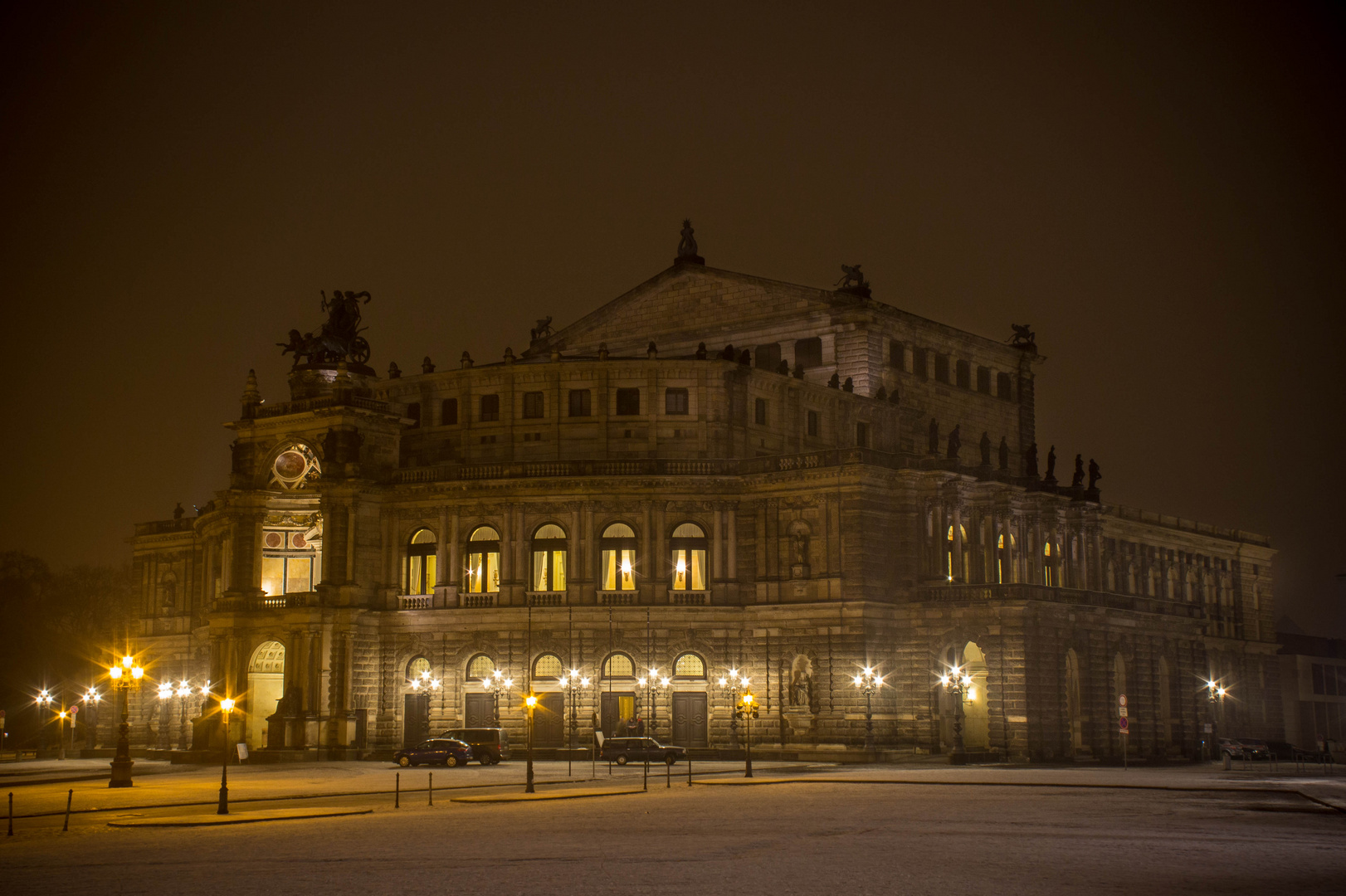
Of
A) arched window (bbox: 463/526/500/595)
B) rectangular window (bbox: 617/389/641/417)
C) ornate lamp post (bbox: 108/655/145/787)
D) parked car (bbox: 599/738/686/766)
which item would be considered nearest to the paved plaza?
ornate lamp post (bbox: 108/655/145/787)

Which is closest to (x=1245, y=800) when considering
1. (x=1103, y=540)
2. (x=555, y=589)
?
(x=555, y=589)

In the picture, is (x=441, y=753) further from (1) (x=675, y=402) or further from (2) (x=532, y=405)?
(1) (x=675, y=402)

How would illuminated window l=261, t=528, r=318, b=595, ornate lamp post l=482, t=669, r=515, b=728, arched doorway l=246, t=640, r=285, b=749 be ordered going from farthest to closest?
illuminated window l=261, t=528, r=318, b=595 → arched doorway l=246, t=640, r=285, b=749 → ornate lamp post l=482, t=669, r=515, b=728

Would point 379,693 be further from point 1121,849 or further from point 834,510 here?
point 1121,849

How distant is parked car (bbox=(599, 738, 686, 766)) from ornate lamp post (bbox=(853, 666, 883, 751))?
10.7 m

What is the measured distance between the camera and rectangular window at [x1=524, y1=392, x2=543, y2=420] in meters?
90.0

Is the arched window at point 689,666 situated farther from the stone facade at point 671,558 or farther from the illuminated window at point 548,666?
the illuminated window at point 548,666

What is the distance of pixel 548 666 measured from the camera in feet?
279

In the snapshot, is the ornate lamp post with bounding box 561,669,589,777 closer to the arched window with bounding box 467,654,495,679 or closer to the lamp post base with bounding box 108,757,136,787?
the arched window with bounding box 467,654,495,679

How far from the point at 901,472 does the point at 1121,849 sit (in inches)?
2005

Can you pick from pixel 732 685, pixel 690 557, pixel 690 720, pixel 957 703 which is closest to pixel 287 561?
pixel 690 557

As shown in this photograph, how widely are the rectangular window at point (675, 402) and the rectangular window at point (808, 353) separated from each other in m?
12.0

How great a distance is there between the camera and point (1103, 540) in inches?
4254

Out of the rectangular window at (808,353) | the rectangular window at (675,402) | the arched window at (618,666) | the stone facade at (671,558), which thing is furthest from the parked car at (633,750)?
the rectangular window at (808,353)
